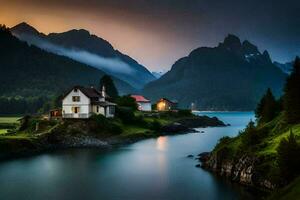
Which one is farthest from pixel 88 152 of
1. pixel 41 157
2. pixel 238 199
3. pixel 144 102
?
pixel 144 102

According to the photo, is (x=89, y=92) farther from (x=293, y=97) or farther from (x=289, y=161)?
(x=289, y=161)

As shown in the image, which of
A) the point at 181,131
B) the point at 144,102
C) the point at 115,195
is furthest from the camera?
the point at 144,102

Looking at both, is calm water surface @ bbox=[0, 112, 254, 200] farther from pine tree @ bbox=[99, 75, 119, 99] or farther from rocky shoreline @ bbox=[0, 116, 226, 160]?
pine tree @ bbox=[99, 75, 119, 99]

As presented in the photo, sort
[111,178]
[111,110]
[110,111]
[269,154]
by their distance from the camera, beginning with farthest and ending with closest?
[111,110], [110,111], [111,178], [269,154]

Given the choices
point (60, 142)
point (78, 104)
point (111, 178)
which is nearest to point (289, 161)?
point (111, 178)

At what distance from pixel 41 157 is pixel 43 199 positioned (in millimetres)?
38637

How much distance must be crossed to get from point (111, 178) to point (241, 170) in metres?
19.9

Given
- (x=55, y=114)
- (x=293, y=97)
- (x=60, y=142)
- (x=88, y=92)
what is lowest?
(x=60, y=142)

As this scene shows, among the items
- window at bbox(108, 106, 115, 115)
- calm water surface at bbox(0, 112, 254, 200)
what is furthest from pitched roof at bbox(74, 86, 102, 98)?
calm water surface at bbox(0, 112, 254, 200)

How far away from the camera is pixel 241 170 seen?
2255 inches

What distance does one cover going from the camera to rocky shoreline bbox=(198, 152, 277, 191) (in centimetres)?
5178

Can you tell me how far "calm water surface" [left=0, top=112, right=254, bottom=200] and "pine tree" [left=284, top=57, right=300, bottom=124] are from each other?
17.4 meters

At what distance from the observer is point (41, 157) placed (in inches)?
3401

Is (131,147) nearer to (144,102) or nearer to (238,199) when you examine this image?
(238,199)
